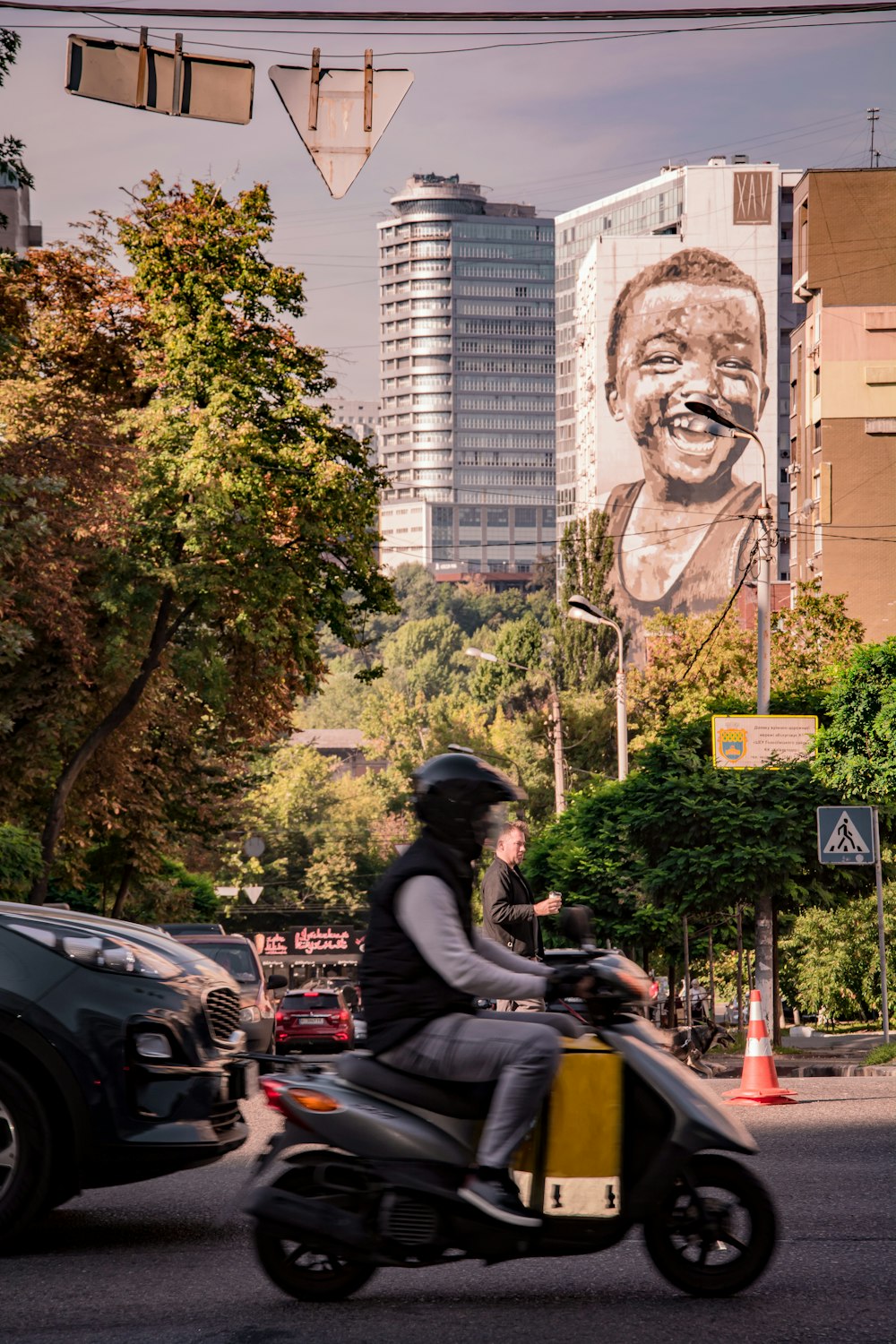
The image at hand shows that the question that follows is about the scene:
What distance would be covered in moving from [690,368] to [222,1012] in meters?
119

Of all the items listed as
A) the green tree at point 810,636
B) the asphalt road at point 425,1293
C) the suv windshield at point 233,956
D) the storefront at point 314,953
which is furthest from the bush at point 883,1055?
the storefront at point 314,953

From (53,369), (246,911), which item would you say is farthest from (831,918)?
(246,911)

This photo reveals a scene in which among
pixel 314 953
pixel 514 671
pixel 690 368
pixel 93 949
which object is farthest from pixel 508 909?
pixel 690 368

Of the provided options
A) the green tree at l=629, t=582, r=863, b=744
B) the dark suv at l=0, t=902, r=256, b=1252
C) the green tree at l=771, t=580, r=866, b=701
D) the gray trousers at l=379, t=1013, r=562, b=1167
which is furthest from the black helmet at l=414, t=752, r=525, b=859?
the green tree at l=771, t=580, r=866, b=701

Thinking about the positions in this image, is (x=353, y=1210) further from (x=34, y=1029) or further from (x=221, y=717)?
(x=221, y=717)

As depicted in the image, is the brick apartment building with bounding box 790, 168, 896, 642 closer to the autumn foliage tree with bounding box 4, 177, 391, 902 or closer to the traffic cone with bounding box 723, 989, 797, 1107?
the autumn foliage tree with bounding box 4, 177, 391, 902

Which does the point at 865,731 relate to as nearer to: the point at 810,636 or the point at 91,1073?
the point at 91,1073

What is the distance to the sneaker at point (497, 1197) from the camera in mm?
5645

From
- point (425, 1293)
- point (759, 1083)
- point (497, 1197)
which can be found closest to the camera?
point (497, 1197)

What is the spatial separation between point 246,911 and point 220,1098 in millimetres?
93607

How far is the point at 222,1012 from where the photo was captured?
782 centimetres

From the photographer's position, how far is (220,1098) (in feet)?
24.0

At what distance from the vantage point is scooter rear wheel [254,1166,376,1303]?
5.99 metres

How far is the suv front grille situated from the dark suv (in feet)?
1.02
